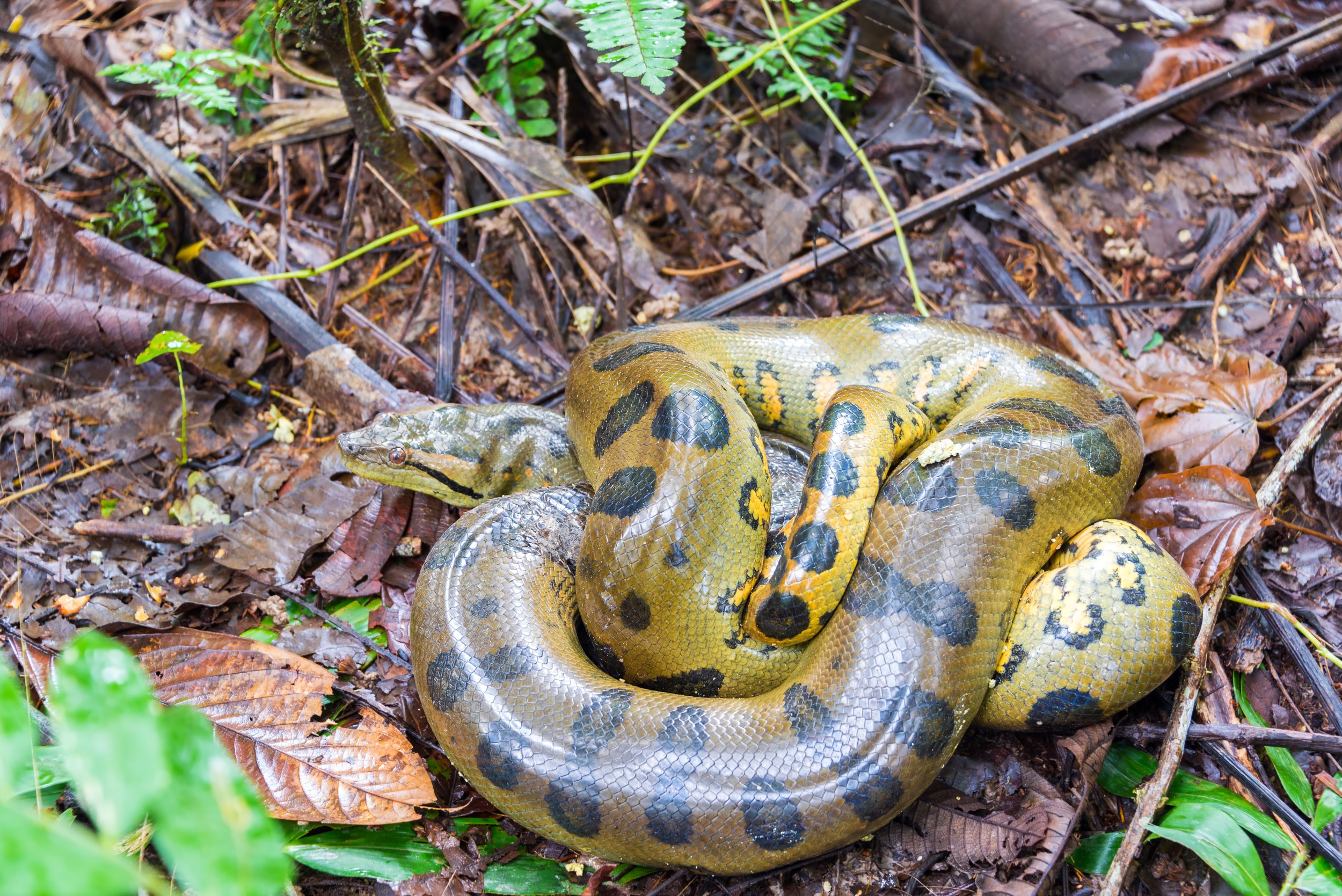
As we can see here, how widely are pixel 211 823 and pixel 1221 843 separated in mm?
3429

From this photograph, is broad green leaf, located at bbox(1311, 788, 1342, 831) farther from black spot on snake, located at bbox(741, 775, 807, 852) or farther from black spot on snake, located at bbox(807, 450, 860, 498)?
black spot on snake, located at bbox(807, 450, 860, 498)

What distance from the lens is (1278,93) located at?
583cm

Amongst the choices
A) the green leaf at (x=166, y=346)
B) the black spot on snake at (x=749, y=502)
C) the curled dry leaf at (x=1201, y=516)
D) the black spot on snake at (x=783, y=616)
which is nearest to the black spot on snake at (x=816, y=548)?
the black spot on snake at (x=783, y=616)

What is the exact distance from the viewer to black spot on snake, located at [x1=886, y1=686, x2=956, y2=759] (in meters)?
3.20

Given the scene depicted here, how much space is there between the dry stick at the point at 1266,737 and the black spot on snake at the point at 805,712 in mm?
1489

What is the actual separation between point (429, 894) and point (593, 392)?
2284mm

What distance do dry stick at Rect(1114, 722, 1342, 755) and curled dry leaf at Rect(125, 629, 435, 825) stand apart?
3142mm

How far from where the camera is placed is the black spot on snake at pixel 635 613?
3.62 m

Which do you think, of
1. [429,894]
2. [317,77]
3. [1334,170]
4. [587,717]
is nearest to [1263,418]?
[1334,170]

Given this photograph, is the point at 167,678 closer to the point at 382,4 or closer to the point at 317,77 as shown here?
the point at 317,77

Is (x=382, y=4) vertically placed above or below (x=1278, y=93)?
above

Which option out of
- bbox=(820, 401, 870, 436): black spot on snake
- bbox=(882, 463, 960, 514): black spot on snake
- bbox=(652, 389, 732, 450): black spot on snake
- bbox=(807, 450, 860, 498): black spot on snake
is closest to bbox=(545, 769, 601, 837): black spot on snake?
bbox=(652, 389, 732, 450): black spot on snake

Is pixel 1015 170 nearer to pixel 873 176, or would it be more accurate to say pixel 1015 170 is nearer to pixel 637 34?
pixel 873 176

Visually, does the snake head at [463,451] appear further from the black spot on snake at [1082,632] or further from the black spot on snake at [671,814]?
the black spot on snake at [1082,632]
